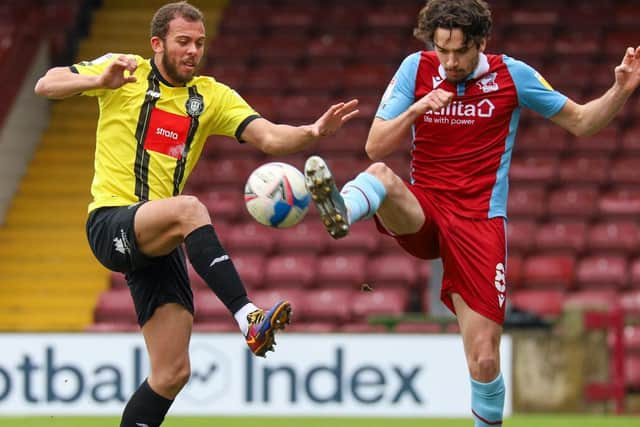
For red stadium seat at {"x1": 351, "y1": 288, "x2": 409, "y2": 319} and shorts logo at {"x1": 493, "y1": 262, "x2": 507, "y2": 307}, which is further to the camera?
red stadium seat at {"x1": 351, "y1": 288, "x2": 409, "y2": 319}

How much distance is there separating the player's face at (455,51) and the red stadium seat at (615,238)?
694 cm

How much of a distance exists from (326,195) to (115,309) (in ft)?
25.1

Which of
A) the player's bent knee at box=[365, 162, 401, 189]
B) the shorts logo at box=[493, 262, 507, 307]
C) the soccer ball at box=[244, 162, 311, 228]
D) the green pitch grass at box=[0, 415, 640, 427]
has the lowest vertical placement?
the green pitch grass at box=[0, 415, 640, 427]

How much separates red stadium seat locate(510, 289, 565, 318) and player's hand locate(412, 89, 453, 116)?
6463mm

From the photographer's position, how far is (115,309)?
13.2m

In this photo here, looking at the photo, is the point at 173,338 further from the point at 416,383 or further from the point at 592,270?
the point at 592,270

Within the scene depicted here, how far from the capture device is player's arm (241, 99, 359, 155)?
6359mm

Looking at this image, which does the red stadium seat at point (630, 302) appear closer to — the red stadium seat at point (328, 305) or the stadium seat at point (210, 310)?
the red stadium seat at point (328, 305)

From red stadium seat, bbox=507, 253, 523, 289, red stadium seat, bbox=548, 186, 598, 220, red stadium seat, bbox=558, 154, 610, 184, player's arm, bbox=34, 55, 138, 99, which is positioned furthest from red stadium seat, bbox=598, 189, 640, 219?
player's arm, bbox=34, 55, 138, 99

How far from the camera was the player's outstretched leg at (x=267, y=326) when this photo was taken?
5805 millimetres

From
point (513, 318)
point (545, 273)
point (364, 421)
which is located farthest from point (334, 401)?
point (545, 273)

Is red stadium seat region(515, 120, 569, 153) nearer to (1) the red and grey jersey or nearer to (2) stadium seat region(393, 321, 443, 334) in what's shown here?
(2) stadium seat region(393, 321, 443, 334)

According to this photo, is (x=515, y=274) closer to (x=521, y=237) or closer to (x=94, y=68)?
(x=521, y=237)

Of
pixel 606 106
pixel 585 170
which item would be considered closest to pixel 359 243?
pixel 585 170
